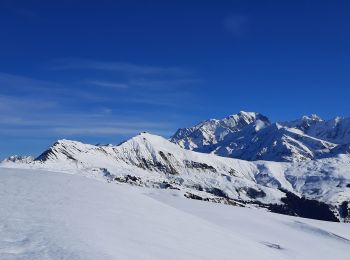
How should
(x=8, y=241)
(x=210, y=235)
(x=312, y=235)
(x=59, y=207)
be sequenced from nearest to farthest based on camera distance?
(x=8, y=241) → (x=59, y=207) → (x=210, y=235) → (x=312, y=235)

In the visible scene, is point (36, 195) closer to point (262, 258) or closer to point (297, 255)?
point (262, 258)

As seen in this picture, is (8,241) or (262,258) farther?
(262,258)

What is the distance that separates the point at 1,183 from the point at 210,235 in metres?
12.5

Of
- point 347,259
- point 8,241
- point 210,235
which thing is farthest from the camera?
point 347,259

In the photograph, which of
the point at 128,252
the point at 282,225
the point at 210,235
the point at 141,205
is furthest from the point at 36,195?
the point at 282,225

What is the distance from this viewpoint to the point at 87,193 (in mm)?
30891

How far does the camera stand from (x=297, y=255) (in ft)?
103

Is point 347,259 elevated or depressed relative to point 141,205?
depressed

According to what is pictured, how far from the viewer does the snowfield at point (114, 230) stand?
17375 millimetres

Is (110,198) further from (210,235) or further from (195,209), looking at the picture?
(195,209)

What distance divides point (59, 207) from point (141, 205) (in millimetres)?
7264

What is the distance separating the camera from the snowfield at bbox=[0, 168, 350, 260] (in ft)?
57.0

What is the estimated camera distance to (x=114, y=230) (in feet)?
70.7

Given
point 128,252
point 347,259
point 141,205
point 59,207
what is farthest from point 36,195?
point 347,259
